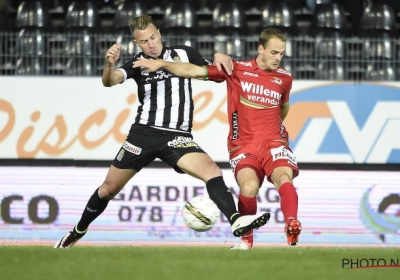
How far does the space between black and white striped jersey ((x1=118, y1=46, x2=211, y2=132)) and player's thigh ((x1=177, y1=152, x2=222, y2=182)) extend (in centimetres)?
36

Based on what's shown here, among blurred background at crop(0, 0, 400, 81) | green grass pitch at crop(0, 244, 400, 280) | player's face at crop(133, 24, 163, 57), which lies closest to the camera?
green grass pitch at crop(0, 244, 400, 280)

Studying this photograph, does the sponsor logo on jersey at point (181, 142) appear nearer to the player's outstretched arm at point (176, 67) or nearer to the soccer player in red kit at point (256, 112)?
the soccer player in red kit at point (256, 112)

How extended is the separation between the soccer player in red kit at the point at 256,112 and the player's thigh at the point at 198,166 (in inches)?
7.8

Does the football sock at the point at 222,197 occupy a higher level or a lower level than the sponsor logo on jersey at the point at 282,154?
lower

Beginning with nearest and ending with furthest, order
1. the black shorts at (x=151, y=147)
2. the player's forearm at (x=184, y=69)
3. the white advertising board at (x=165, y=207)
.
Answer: the player's forearm at (x=184, y=69) → the black shorts at (x=151, y=147) → the white advertising board at (x=165, y=207)

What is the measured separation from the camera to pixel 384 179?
1131 cm

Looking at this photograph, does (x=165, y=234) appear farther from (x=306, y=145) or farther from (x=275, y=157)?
(x=275, y=157)

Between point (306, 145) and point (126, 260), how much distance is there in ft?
14.6

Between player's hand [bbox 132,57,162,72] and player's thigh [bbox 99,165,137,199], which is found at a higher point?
player's hand [bbox 132,57,162,72]

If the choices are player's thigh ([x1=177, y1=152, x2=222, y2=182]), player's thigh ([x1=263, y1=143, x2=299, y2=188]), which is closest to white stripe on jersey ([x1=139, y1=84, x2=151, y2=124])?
player's thigh ([x1=177, y1=152, x2=222, y2=182])

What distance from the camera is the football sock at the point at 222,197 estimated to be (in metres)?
7.51

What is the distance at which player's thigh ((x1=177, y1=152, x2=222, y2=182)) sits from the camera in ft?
25.6

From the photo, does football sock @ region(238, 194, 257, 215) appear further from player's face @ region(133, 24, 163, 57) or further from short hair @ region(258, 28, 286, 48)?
player's face @ region(133, 24, 163, 57)

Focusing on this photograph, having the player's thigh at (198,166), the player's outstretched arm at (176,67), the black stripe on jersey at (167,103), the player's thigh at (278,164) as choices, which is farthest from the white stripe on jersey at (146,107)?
the player's thigh at (278,164)
